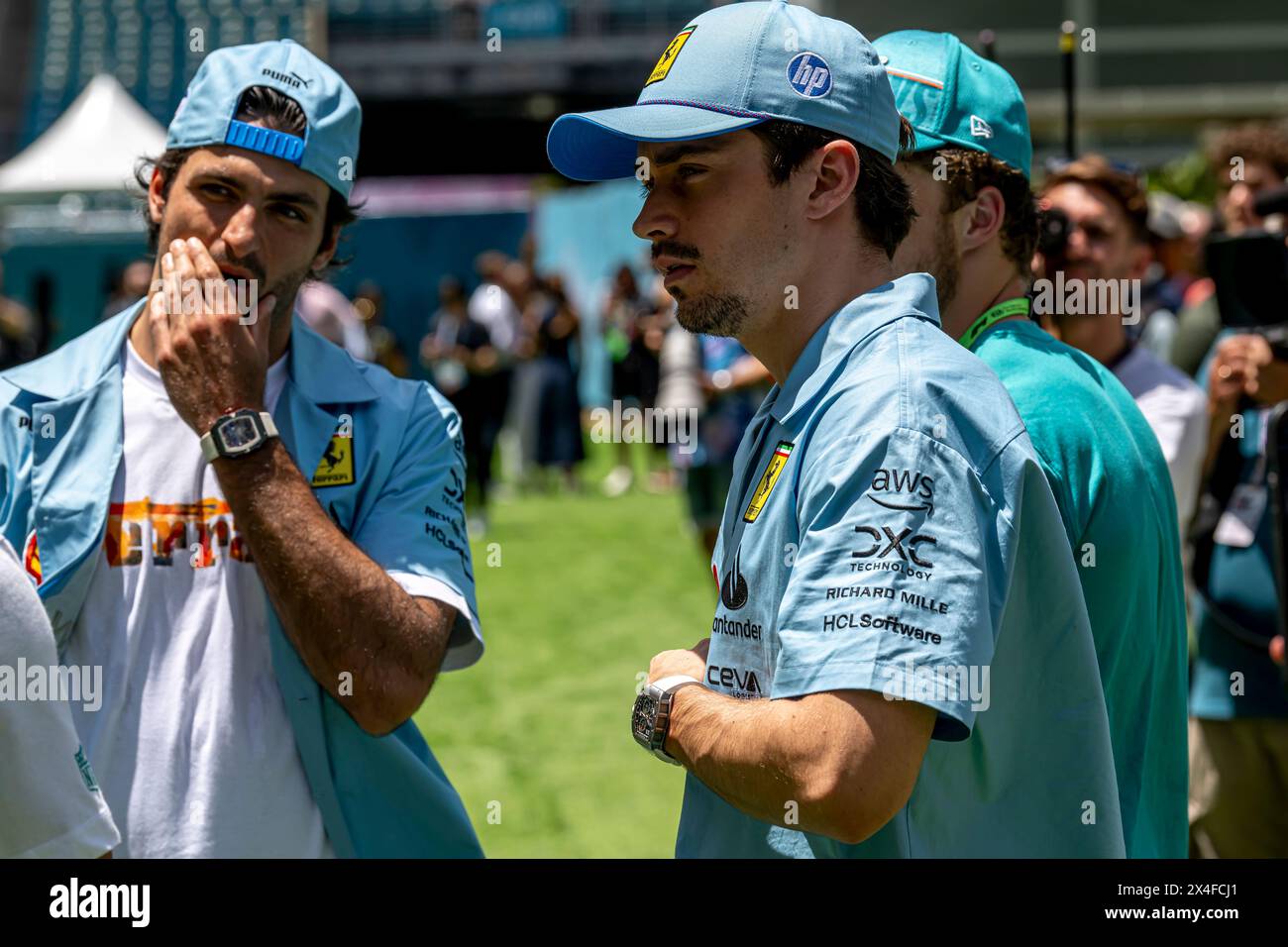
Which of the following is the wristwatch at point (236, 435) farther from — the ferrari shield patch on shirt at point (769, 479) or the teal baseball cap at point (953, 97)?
the teal baseball cap at point (953, 97)

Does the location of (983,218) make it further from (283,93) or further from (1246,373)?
(1246,373)

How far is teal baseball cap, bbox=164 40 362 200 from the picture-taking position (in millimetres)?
2244

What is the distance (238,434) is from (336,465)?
224mm

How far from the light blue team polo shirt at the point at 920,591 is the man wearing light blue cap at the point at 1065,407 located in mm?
339

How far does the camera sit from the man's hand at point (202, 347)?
2078mm

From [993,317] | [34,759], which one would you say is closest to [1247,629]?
[993,317]

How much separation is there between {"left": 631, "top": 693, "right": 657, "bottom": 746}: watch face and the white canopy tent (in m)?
10.4

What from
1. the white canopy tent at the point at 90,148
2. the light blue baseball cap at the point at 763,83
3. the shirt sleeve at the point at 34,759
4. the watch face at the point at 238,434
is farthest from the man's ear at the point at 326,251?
the white canopy tent at the point at 90,148

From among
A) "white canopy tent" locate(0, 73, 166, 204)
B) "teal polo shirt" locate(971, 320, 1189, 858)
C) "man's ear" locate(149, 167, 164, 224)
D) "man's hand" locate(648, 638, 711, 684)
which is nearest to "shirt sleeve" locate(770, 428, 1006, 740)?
"man's hand" locate(648, 638, 711, 684)

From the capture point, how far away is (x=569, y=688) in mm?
6645

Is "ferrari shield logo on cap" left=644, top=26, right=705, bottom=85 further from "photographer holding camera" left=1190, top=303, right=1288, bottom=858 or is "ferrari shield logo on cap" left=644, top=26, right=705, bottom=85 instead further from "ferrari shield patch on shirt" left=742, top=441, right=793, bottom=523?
"photographer holding camera" left=1190, top=303, right=1288, bottom=858

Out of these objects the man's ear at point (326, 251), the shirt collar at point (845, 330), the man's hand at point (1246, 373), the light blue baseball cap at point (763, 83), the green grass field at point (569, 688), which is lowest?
the green grass field at point (569, 688)

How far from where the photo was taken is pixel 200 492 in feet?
7.16

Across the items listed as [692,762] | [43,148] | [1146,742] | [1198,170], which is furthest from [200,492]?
[1198,170]
